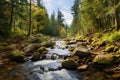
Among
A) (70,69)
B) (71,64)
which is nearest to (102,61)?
(71,64)

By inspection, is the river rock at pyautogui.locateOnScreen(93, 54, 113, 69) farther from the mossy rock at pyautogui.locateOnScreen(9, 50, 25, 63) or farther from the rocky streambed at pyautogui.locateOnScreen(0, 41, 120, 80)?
the mossy rock at pyautogui.locateOnScreen(9, 50, 25, 63)

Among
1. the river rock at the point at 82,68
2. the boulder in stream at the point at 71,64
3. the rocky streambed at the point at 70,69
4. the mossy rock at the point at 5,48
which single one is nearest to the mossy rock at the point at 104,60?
the rocky streambed at the point at 70,69

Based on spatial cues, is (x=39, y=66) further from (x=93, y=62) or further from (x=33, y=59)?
(x=93, y=62)

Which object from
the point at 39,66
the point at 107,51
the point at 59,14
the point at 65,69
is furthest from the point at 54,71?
the point at 59,14

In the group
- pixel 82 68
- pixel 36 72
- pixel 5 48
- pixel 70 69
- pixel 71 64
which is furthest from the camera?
pixel 5 48

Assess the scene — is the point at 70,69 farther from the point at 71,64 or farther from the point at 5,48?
the point at 5,48

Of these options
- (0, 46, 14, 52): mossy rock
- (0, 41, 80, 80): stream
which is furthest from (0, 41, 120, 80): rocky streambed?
(0, 46, 14, 52): mossy rock

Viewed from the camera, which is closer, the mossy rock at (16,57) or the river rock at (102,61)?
the river rock at (102,61)

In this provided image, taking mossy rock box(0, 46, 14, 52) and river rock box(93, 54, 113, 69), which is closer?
river rock box(93, 54, 113, 69)

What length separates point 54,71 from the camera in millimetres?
18875

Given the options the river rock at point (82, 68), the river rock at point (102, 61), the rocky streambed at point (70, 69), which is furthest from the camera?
the river rock at point (102, 61)

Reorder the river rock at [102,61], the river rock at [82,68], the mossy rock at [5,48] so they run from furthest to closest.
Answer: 1. the mossy rock at [5,48]
2. the river rock at [102,61]
3. the river rock at [82,68]

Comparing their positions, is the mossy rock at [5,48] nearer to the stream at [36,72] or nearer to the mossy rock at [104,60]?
the stream at [36,72]

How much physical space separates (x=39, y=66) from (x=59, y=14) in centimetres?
8453
